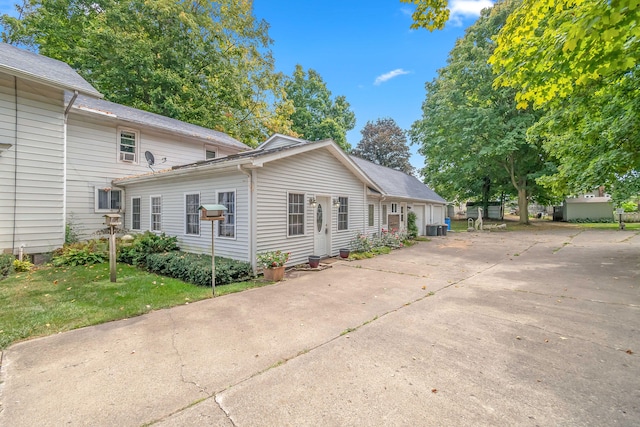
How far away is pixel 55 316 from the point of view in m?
4.49

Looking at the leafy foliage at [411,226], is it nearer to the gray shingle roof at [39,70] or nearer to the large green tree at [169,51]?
the large green tree at [169,51]

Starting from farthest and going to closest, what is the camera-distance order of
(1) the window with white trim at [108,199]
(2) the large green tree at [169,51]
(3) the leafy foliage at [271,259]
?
(2) the large green tree at [169,51], (1) the window with white trim at [108,199], (3) the leafy foliage at [271,259]

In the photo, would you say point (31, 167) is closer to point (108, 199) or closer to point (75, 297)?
point (108, 199)

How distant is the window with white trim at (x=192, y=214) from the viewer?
8.76 m

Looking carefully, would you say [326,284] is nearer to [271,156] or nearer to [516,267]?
[271,156]

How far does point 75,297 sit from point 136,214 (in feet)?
21.5

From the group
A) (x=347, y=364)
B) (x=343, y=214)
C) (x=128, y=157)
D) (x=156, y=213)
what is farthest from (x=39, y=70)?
(x=347, y=364)

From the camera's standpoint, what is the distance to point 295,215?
28.6 ft

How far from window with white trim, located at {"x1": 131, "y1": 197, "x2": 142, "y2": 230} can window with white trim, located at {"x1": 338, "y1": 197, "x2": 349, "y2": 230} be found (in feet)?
26.1

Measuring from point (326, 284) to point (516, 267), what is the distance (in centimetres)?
609

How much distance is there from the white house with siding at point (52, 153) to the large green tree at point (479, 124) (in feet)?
68.0

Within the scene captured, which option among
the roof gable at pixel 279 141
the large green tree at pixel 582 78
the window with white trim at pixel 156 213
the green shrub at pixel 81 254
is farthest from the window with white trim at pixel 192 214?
the large green tree at pixel 582 78

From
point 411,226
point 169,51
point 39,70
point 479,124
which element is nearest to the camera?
point 39,70

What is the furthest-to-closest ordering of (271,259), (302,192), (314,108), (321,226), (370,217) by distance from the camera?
(314,108) → (370,217) → (321,226) → (302,192) → (271,259)
